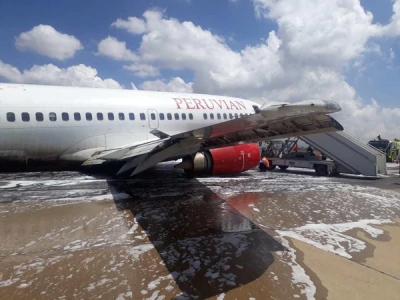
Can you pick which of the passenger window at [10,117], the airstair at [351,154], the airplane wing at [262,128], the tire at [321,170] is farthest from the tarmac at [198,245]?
the tire at [321,170]

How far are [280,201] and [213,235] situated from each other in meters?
3.13

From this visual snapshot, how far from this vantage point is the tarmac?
10.3ft

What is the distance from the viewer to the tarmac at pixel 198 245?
3.14 m

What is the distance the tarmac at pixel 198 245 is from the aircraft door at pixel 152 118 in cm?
344

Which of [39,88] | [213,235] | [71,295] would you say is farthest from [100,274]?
[39,88]

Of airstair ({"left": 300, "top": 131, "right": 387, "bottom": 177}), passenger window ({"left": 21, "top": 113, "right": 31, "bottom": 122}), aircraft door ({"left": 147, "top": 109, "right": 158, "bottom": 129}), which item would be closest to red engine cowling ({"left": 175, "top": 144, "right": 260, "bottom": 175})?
aircraft door ({"left": 147, "top": 109, "right": 158, "bottom": 129})

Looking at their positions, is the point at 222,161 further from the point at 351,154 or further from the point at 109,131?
the point at 351,154

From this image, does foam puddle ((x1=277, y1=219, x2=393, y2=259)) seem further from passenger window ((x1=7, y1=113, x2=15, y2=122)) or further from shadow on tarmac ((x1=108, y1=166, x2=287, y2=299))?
passenger window ((x1=7, y1=113, x2=15, y2=122))

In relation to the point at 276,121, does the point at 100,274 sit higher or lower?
lower

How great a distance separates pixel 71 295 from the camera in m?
2.96

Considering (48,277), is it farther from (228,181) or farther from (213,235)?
(228,181)

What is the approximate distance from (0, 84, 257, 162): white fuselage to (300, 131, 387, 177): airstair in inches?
223

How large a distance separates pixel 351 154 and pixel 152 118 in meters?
8.41

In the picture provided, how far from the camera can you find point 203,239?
460cm
